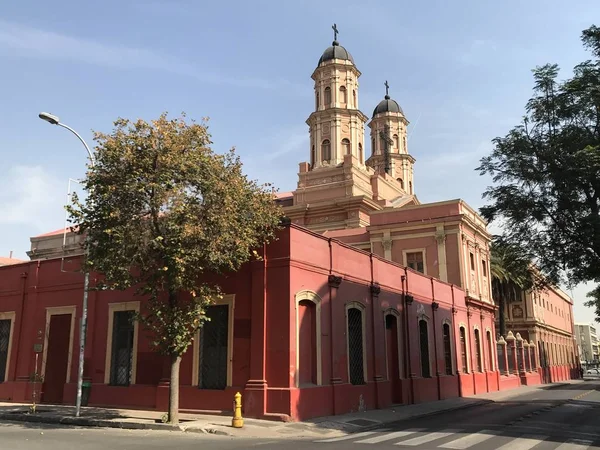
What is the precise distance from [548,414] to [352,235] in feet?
62.6

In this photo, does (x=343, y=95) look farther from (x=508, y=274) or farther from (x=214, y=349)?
Result: (x=214, y=349)

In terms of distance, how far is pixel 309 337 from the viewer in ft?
56.5

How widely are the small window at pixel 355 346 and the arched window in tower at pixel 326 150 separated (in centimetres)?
2841

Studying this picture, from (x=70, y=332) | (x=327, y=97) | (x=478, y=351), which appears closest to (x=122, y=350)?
(x=70, y=332)

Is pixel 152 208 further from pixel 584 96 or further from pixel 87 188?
pixel 584 96

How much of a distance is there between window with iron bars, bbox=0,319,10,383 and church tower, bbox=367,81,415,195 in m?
45.1

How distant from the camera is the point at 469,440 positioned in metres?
11.9

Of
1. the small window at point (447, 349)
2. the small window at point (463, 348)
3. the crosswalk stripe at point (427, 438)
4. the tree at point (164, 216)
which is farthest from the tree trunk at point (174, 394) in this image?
the small window at point (463, 348)

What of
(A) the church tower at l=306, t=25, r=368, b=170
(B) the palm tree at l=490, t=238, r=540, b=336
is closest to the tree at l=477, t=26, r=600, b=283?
(B) the palm tree at l=490, t=238, r=540, b=336

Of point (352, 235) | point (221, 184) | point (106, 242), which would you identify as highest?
point (352, 235)

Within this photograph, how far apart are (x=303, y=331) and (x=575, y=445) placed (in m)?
7.98

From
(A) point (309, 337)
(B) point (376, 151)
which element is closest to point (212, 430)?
(A) point (309, 337)

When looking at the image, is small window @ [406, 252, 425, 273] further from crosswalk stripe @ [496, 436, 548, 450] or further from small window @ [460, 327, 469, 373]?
crosswalk stripe @ [496, 436, 548, 450]

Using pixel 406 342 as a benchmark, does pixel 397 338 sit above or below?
above
